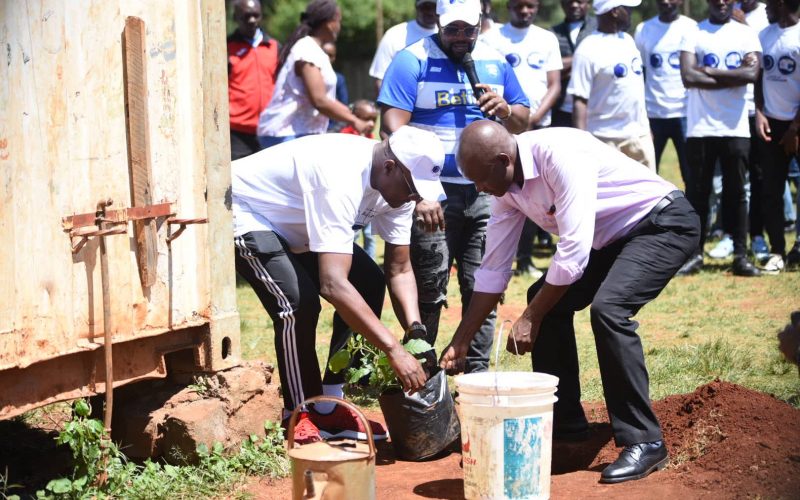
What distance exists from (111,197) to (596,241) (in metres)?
2.42

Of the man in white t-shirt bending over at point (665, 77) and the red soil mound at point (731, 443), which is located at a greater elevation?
the man in white t-shirt bending over at point (665, 77)

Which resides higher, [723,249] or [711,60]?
[711,60]

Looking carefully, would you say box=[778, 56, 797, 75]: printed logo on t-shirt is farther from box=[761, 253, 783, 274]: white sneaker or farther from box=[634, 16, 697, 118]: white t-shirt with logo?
box=[761, 253, 783, 274]: white sneaker

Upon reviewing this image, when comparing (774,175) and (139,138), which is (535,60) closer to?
(774,175)

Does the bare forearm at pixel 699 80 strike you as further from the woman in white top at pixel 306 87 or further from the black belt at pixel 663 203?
the black belt at pixel 663 203

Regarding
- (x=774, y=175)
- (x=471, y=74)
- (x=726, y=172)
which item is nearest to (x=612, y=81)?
(x=726, y=172)

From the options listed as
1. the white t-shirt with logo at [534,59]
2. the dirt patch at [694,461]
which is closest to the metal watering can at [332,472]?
the dirt patch at [694,461]

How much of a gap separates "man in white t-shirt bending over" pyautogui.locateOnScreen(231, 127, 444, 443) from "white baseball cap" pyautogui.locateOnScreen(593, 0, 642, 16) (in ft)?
15.5

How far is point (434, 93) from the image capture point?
6.57m

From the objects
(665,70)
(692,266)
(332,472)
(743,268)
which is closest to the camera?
(332,472)

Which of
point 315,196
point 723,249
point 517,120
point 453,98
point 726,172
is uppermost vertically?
point 453,98

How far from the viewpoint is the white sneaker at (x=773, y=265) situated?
10.5m

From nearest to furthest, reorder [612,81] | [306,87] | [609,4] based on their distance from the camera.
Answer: [306,87], [609,4], [612,81]

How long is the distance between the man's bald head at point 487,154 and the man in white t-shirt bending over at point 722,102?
6058 mm
